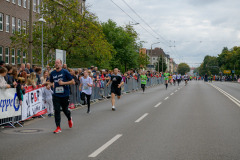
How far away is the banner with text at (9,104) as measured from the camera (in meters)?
10.1

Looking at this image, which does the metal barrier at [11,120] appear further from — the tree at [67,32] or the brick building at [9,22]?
the brick building at [9,22]

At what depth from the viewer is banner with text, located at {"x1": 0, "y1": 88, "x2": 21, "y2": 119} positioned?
10148 millimetres

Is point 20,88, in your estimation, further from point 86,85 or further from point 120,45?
point 120,45

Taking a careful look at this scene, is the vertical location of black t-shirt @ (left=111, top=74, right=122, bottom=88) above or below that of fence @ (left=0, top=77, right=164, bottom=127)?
above

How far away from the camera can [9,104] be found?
1047 cm

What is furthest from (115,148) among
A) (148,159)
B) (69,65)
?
(69,65)

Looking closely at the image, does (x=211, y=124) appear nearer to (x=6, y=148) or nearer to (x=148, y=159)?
(x=148, y=159)

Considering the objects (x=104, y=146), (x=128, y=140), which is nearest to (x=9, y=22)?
(x=128, y=140)

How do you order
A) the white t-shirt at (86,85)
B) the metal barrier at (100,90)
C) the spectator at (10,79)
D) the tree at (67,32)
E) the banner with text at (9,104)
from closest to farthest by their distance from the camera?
the banner with text at (9,104) → the spectator at (10,79) → the white t-shirt at (86,85) → the metal barrier at (100,90) → the tree at (67,32)

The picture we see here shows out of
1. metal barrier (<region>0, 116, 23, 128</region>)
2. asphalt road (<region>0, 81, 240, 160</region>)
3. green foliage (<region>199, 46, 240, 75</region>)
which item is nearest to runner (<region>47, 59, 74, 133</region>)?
asphalt road (<region>0, 81, 240, 160</region>)

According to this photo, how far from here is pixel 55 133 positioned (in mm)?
8984

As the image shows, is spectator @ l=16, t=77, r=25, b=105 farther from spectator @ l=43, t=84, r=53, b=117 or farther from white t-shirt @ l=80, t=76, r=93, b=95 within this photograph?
white t-shirt @ l=80, t=76, r=93, b=95

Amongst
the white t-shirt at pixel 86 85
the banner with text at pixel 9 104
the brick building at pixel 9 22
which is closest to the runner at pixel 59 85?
the banner with text at pixel 9 104

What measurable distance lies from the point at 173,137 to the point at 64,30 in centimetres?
2712
